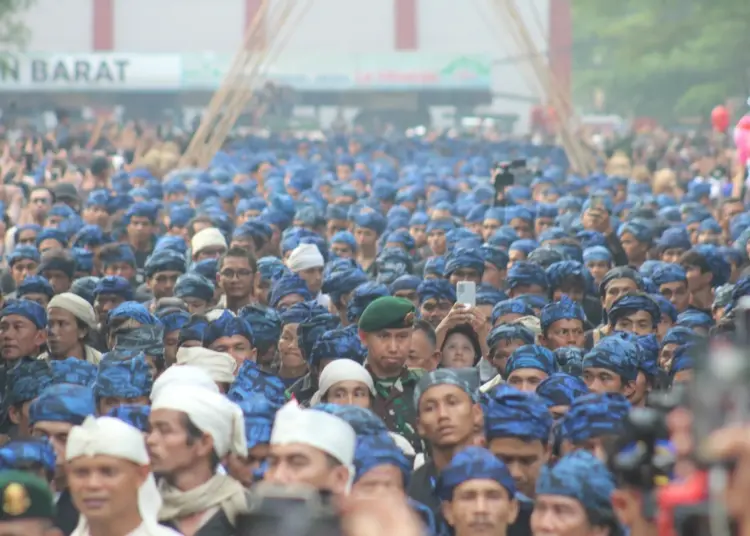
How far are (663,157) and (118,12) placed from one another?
34.6 m

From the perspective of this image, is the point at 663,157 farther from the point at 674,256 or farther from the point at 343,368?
the point at 343,368

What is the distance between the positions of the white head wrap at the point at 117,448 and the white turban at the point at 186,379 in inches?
35.0

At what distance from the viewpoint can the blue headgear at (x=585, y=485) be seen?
7.68 meters

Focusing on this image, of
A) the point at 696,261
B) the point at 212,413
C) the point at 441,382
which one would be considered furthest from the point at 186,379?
the point at 696,261

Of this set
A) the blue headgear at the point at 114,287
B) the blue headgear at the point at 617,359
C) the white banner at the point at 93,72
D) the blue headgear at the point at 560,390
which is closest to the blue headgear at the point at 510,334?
the blue headgear at the point at 617,359

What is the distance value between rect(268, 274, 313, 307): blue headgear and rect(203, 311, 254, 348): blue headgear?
251cm

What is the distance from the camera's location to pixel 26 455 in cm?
857

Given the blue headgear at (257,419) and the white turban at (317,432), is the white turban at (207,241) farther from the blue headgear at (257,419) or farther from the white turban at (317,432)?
the white turban at (317,432)

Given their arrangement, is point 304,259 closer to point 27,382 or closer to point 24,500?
point 27,382

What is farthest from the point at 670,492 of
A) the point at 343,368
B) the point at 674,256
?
the point at 674,256

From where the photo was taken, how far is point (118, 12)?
232 ft

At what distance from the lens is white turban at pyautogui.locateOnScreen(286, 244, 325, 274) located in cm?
1633

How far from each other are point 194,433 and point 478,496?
43.0 inches

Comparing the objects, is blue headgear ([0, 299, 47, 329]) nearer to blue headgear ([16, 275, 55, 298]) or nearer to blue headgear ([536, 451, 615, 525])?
blue headgear ([16, 275, 55, 298])
